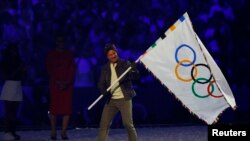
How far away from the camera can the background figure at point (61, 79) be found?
1037 cm

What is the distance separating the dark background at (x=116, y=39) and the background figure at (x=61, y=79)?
2.02 metres

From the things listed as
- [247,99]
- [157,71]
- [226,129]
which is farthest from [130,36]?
[226,129]

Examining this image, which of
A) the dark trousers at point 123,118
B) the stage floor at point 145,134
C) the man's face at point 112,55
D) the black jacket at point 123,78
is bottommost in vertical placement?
the stage floor at point 145,134

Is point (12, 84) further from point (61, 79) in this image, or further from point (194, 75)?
point (194, 75)

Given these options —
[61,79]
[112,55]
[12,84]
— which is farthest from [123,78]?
[12,84]

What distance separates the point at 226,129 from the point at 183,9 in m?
8.76

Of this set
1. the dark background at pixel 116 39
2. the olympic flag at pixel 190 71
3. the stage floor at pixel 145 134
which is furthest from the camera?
the dark background at pixel 116 39

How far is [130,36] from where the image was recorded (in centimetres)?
1325

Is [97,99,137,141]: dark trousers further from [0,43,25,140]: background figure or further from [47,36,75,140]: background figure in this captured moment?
[0,43,25,140]: background figure

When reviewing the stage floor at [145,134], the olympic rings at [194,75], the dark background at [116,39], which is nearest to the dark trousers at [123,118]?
the olympic rings at [194,75]

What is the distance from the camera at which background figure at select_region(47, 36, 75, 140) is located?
10.4 metres

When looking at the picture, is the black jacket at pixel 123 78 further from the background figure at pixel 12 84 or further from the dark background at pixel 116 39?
the dark background at pixel 116 39

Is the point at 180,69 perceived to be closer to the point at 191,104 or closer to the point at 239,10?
the point at 191,104

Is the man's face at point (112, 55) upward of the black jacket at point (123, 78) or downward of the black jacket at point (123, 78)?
upward
